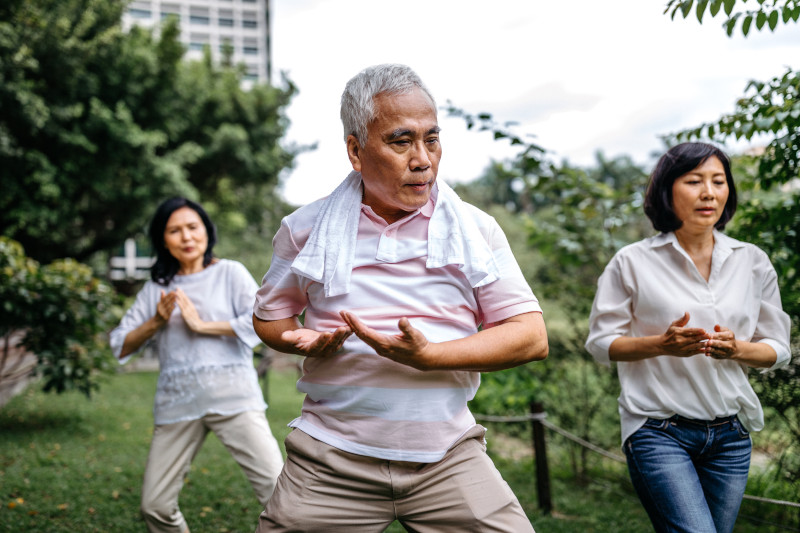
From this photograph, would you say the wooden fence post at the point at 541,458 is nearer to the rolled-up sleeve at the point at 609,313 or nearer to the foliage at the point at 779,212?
the foliage at the point at 779,212

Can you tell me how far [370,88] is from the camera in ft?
6.73

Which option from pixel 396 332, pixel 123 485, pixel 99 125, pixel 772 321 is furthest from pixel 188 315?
pixel 99 125

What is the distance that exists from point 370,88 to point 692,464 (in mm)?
1785

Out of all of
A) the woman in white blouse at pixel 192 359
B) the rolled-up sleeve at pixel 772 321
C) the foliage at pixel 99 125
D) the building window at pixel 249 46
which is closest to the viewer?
the rolled-up sleeve at pixel 772 321

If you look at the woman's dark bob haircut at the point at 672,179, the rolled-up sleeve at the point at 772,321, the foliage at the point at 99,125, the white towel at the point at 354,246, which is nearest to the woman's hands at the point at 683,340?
the rolled-up sleeve at the point at 772,321

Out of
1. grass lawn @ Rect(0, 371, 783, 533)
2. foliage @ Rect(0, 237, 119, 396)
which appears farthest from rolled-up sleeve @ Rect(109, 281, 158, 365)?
foliage @ Rect(0, 237, 119, 396)

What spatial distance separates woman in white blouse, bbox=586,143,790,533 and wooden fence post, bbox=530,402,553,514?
2.54 meters

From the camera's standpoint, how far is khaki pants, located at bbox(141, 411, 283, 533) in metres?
3.58

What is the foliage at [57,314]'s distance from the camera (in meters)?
7.19

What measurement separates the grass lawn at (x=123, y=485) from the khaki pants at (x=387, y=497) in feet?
10.9

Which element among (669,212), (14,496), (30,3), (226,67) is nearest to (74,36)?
(30,3)

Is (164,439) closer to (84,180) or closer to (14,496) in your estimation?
(14,496)

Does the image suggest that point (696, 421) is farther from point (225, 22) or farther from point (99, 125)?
point (225, 22)

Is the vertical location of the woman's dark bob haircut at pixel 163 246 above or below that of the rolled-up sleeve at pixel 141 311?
above
